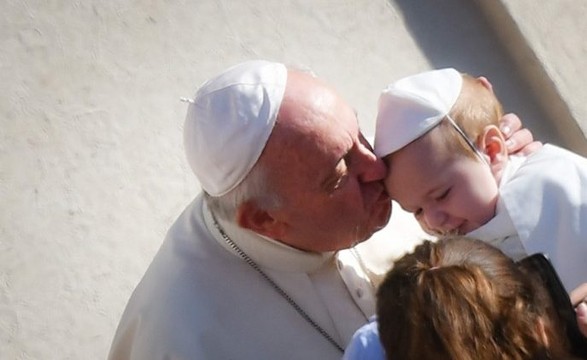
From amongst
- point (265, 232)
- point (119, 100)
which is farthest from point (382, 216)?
point (119, 100)

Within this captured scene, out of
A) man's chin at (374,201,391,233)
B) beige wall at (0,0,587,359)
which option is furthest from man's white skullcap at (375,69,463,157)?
beige wall at (0,0,587,359)

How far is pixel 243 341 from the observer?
97.9 inches

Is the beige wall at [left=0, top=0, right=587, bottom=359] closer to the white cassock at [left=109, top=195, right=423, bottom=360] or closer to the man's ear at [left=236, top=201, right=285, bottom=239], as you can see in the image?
the white cassock at [left=109, top=195, right=423, bottom=360]

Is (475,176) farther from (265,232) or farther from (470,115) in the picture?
(265,232)

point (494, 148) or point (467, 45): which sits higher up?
point (494, 148)

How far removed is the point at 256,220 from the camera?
244 cm

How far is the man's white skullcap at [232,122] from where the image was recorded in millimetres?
2369

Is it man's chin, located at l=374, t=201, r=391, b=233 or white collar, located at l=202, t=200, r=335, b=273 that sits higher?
man's chin, located at l=374, t=201, r=391, b=233

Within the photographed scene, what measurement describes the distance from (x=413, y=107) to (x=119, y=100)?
1.42 meters

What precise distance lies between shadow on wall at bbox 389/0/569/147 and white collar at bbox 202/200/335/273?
5.06 feet

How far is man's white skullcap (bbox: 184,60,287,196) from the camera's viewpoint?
2369 mm

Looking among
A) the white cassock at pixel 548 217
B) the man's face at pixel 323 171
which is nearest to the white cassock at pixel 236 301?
the man's face at pixel 323 171

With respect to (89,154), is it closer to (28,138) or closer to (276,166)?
(28,138)

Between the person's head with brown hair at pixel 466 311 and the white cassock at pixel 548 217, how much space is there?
1.47ft
